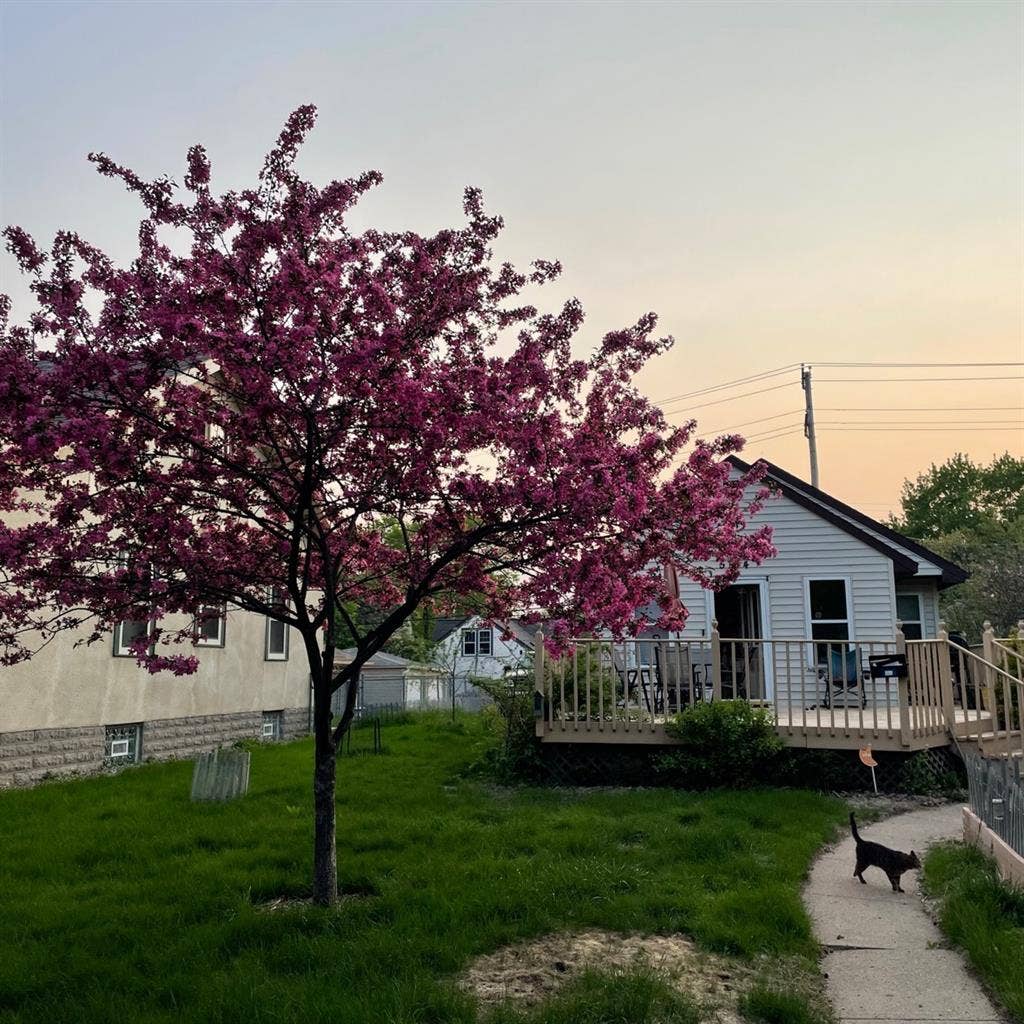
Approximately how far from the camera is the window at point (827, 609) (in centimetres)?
1489

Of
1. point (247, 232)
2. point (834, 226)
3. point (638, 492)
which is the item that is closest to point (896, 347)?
point (834, 226)

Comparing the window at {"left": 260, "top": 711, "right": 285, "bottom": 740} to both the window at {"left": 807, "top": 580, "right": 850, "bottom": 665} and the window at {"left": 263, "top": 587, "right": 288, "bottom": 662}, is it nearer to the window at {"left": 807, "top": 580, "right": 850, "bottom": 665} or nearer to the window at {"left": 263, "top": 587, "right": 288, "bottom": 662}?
the window at {"left": 263, "top": 587, "right": 288, "bottom": 662}

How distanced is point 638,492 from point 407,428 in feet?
4.72

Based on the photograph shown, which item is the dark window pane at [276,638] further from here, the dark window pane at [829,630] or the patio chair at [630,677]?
the dark window pane at [829,630]

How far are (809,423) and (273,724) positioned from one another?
882 inches

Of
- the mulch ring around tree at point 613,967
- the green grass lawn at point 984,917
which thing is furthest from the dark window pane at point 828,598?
the mulch ring around tree at point 613,967

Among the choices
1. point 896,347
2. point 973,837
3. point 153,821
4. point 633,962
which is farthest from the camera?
point 896,347

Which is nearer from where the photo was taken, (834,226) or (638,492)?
(638,492)

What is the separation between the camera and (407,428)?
5137 mm

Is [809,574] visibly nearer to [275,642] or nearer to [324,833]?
[275,642]

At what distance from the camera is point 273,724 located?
1820 cm

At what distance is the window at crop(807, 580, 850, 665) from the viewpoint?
14891 mm

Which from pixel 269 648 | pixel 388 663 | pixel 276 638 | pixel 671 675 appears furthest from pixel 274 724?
pixel 388 663

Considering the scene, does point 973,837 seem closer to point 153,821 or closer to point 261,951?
point 261,951
